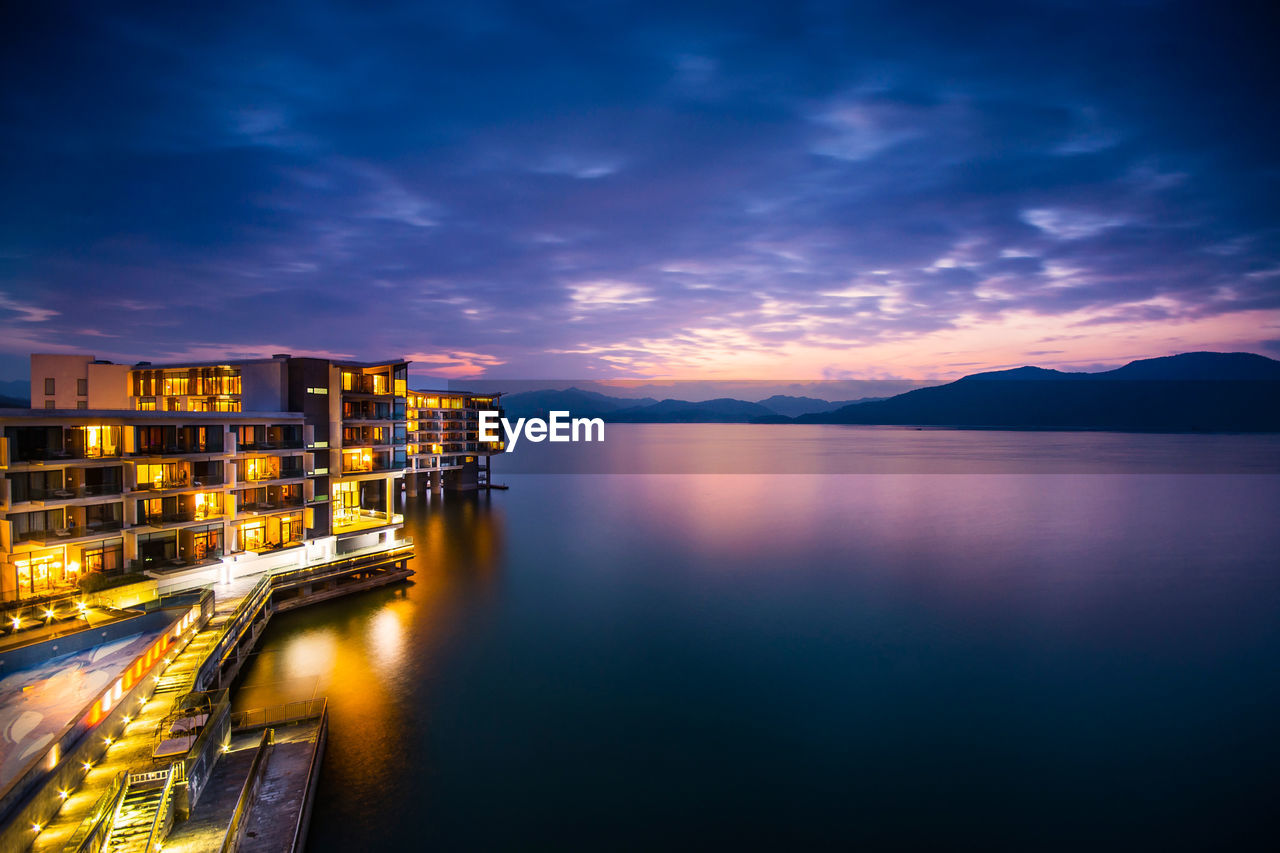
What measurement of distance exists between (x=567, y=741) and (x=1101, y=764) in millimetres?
16839

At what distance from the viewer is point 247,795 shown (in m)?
13.2

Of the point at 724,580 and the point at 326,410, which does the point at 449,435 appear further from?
the point at 724,580

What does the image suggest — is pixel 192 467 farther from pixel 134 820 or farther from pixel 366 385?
pixel 134 820

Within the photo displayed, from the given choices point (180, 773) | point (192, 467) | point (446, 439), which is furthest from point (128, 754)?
point (446, 439)

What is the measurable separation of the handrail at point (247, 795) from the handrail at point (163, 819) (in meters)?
1.06

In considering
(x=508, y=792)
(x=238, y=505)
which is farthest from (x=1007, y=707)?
(x=238, y=505)

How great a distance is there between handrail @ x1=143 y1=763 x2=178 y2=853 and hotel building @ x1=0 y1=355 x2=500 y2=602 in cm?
1421

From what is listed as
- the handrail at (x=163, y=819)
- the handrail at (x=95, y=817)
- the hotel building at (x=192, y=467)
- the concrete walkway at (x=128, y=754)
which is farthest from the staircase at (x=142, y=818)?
the hotel building at (x=192, y=467)

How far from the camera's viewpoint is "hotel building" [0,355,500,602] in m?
21.2

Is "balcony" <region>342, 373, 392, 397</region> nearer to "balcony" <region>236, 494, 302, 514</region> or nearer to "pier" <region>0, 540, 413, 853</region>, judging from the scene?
"balcony" <region>236, 494, 302, 514</region>

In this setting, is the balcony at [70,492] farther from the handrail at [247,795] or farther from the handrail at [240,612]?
the handrail at [247,795]

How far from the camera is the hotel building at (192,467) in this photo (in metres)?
21.2

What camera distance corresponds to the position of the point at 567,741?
19062 mm

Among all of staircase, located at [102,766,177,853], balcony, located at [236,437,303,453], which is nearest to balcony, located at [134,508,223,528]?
balcony, located at [236,437,303,453]
